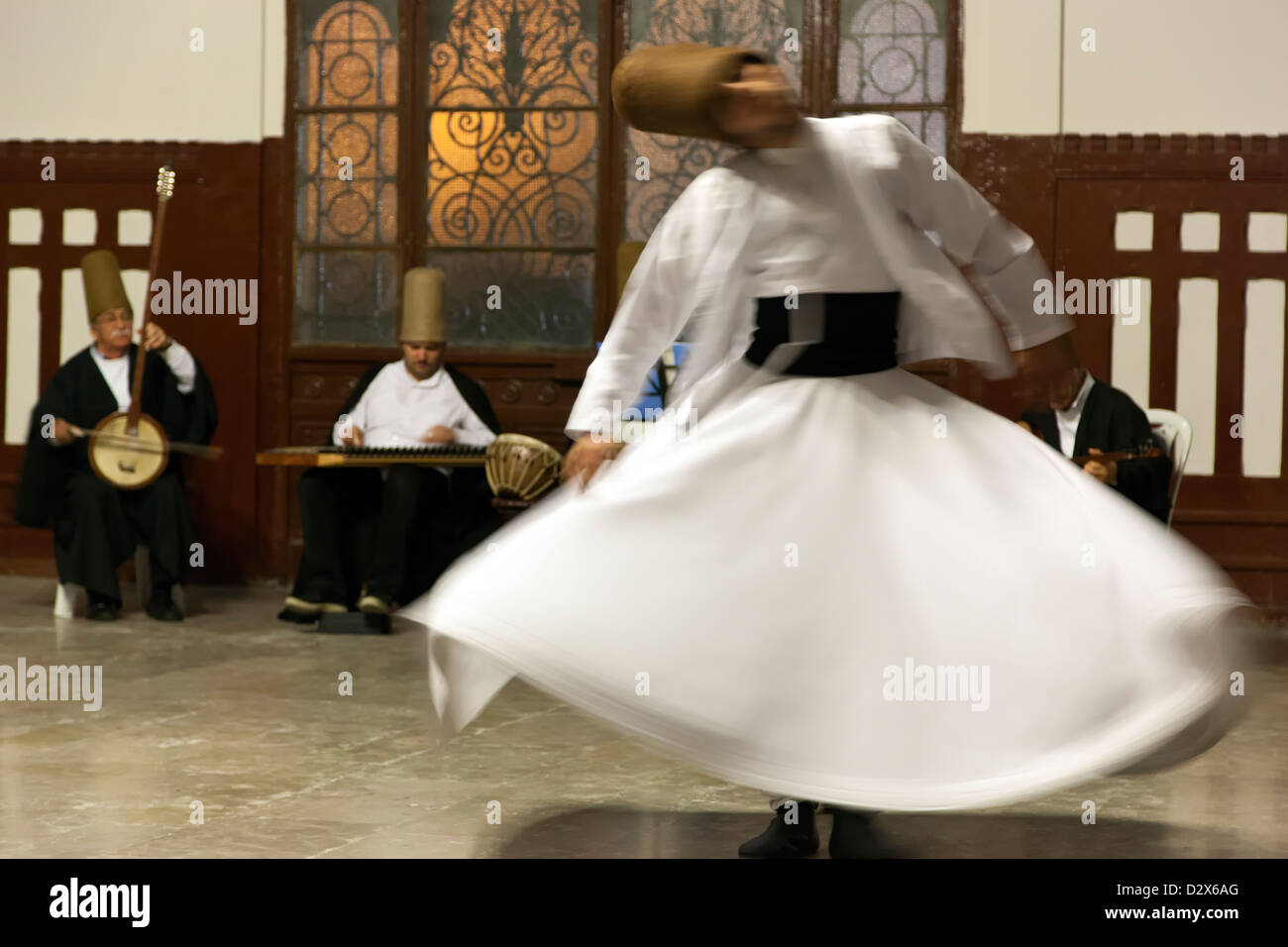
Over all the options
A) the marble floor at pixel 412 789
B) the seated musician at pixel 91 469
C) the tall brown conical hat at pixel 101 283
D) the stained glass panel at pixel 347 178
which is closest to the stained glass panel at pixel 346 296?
the stained glass panel at pixel 347 178

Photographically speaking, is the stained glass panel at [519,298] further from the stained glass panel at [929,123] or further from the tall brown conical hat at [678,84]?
the tall brown conical hat at [678,84]

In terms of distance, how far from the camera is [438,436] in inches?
253

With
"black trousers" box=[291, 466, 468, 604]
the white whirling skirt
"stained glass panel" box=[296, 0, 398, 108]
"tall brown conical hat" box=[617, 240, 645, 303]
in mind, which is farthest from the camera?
"stained glass panel" box=[296, 0, 398, 108]

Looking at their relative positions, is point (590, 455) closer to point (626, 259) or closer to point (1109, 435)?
point (1109, 435)

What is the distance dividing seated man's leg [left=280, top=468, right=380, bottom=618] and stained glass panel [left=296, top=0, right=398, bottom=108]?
193 cm

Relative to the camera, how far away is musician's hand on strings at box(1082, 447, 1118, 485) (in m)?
5.36

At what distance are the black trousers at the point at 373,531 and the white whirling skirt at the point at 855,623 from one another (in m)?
3.59

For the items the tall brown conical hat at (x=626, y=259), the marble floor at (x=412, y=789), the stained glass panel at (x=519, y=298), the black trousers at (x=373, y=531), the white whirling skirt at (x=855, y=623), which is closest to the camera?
the white whirling skirt at (x=855, y=623)

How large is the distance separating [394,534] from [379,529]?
0.08 m

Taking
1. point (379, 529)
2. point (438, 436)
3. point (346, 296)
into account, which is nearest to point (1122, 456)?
point (438, 436)

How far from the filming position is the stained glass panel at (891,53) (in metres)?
6.95

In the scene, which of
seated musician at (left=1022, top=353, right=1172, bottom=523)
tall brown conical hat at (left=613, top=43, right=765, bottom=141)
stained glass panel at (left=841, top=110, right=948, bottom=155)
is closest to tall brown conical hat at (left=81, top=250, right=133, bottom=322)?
stained glass panel at (left=841, top=110, right=948, bottom=155)

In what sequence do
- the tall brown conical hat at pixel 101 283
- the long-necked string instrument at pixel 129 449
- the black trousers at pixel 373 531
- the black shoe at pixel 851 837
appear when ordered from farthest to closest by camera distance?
the tall brown conical hat at pixel 101 283 → the long-necked string instrument at pixel 129 449 → the black trousers at pixel 373 531 → the black shoe at pixel 851 837

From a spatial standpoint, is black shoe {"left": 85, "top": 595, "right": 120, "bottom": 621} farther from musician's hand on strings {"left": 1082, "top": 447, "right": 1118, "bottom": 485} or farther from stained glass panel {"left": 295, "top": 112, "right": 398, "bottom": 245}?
musician's hand on strings {"left": 1082, "top": 447, "right": 1118, "bottom": 485}
